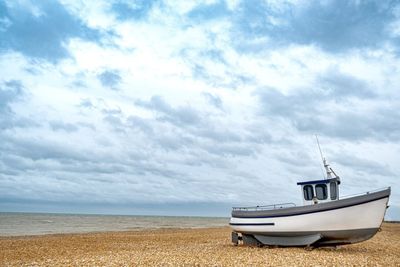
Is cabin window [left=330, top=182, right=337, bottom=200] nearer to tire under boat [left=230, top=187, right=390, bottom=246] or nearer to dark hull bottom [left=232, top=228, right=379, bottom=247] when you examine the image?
tire under boat [left=230, top=187, right=390, bottom=246]

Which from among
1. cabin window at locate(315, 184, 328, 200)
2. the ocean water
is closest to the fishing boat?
cabin window at locate(315, 184, 328, 200)

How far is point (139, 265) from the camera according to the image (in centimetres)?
1579

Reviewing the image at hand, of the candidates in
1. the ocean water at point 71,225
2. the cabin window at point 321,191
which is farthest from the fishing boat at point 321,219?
the ocean water at point 71,225

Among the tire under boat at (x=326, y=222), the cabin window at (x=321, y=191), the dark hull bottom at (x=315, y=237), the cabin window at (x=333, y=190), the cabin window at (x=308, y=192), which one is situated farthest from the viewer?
the cabin window at (x=308, y=192)

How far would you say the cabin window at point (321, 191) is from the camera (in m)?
22.2

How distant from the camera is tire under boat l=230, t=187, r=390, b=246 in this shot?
20156mm

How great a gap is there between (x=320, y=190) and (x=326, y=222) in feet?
7.22

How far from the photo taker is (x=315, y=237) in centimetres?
2122

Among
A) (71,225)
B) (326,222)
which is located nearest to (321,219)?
(326,222)

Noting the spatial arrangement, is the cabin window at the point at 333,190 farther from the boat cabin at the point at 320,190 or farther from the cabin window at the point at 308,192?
the cabin window at the point at 308,192

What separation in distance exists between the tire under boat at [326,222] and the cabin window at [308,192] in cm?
161

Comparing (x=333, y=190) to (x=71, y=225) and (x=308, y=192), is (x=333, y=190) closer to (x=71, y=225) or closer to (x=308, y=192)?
(x=308, y=192)

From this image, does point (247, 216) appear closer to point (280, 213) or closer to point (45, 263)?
point (280, 213)

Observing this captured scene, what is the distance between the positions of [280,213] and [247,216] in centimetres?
267
